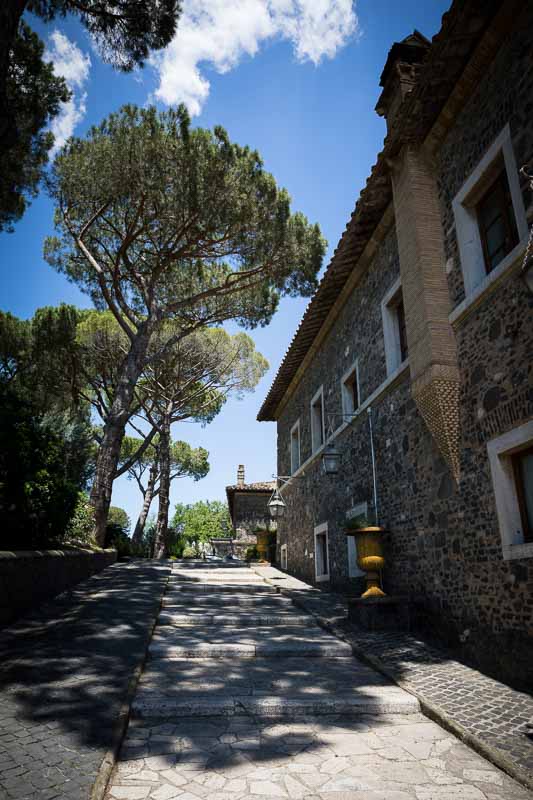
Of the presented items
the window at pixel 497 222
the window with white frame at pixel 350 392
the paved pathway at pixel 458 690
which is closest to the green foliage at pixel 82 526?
the window with white frame at pixel 350 392

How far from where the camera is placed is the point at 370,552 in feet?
21.9

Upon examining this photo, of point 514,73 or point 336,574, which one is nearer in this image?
point 514,73

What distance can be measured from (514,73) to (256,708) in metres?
5.70

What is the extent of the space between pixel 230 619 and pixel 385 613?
6.40 feet

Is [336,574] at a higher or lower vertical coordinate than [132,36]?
lower

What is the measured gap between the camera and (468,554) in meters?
4.90

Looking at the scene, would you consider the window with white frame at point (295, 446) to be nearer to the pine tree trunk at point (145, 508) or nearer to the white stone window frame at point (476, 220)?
the white stone window frame at point (476, 220)

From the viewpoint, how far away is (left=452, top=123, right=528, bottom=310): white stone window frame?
4.42m

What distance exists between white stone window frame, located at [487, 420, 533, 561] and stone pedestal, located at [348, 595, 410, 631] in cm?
212

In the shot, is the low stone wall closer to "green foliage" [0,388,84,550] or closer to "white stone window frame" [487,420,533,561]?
"green foliage" [0,388,84,550]

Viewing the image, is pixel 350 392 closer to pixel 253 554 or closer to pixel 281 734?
pixel 281 734

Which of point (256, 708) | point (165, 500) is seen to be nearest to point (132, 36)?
point (256, 708)

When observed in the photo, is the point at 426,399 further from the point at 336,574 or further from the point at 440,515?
the point at 336,574

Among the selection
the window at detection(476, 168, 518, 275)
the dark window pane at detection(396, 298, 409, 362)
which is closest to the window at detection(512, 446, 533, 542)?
the window at detection(476, 168, 518, 275)
